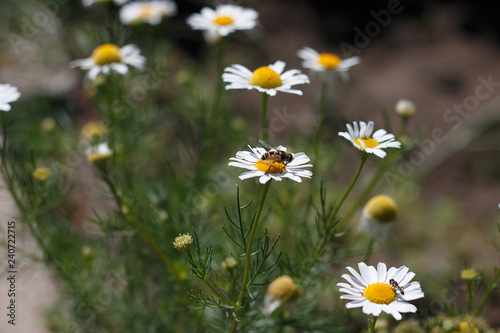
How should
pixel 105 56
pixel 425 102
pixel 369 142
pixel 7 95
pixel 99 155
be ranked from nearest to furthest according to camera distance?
pixel 369 142, pixel 7 95, pixel 99 155, pixel 105 56, pixel 425 102

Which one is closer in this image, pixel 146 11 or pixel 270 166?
pixel 270 166

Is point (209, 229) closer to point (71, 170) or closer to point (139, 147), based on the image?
point (139, 147)

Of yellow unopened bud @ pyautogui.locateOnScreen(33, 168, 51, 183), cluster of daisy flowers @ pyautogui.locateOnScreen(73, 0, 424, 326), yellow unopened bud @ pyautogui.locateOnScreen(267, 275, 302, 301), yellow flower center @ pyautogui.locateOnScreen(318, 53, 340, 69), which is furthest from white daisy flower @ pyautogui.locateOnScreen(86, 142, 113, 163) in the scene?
yellow flower center @ pyautogui.locateOnScreen(318, 53, 340, 69)

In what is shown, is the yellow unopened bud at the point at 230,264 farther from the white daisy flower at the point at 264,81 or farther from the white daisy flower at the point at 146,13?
the white daisy flower at the point at 146,13

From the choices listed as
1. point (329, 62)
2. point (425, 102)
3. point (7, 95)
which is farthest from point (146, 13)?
point (425, 102)

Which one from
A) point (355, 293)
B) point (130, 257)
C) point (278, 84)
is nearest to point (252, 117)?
point (130, 257)

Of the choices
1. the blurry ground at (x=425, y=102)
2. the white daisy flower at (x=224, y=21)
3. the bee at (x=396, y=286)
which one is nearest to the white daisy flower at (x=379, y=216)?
the bee at (x=396, y=286)

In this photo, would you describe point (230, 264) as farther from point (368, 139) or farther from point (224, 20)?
point (224, 20)
